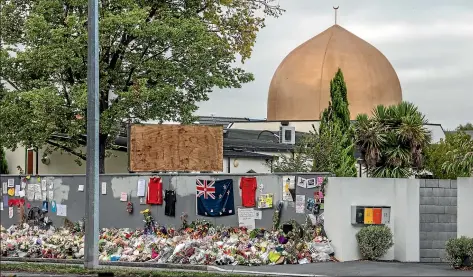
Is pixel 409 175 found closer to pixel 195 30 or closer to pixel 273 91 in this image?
pixel 195 30

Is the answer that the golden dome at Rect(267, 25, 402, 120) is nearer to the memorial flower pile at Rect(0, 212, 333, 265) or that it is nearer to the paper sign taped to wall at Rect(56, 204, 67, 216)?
the paper sign taped to wall at Rect(56, 204, 67, 216)

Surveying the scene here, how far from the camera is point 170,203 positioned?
82.3 ft

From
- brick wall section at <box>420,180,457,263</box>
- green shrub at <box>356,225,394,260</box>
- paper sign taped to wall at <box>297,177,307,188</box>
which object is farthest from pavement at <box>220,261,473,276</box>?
paper sign taped to wall at <box>297,177,307,188</box>

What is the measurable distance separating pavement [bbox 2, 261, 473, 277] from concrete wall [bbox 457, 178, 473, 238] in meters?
1.09

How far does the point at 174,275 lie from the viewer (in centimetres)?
1858

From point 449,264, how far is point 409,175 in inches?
404

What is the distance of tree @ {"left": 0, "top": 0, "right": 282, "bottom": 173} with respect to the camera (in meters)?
33.9

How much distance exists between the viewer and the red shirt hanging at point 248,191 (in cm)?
2367

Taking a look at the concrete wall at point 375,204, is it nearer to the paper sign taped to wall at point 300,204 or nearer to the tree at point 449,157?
the paper sign taped to wall at point 300,204

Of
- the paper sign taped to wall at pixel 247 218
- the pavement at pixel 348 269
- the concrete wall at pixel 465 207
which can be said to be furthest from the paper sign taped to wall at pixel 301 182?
the concrete wall at pixel 465 207

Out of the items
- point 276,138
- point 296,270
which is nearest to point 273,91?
point 276,138

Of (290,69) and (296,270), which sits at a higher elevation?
(290,69)

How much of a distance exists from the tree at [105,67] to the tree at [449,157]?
891 cm

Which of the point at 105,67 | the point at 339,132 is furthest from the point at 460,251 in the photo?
the point at 105,67
